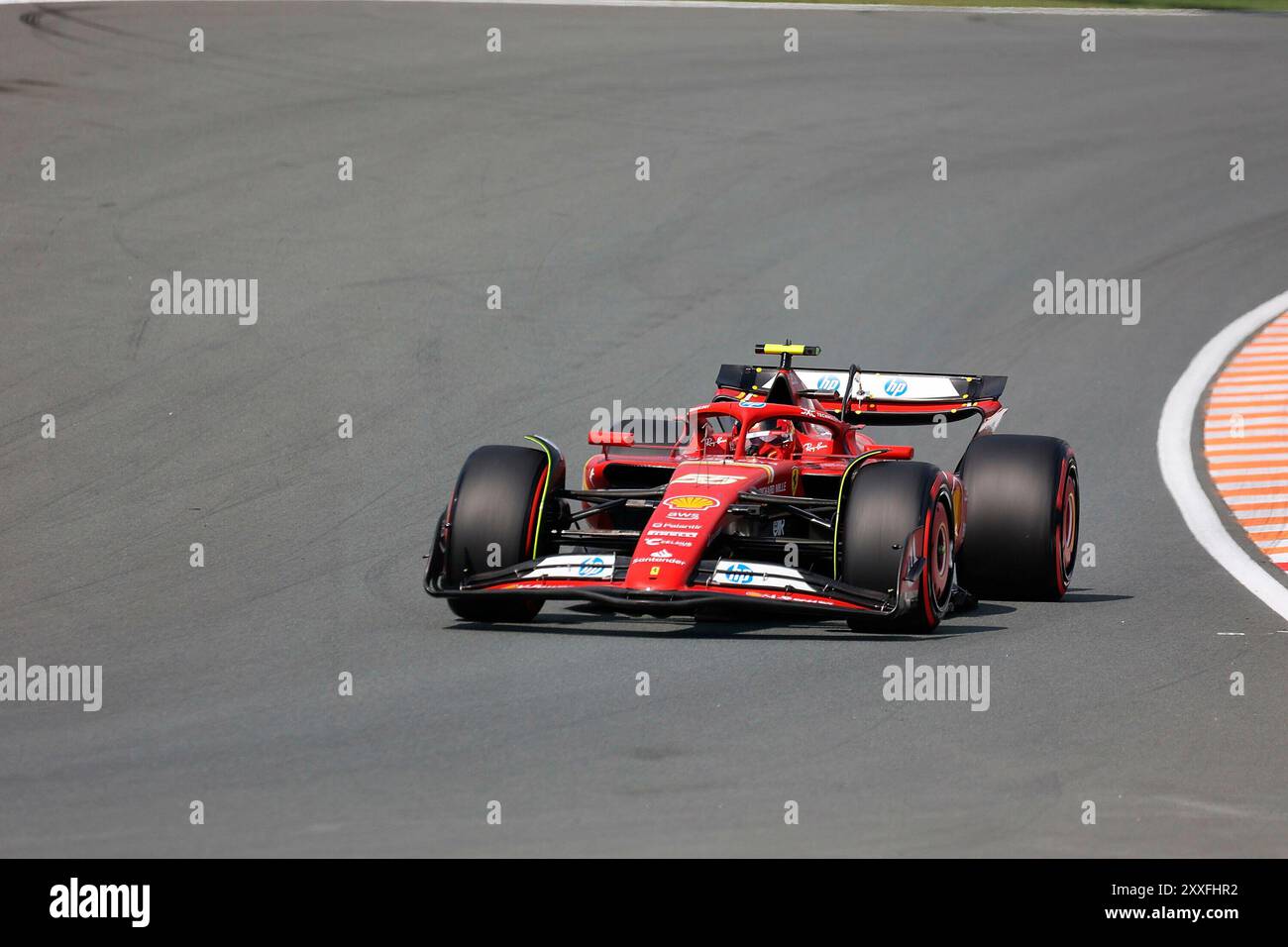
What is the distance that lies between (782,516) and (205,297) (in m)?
9.12

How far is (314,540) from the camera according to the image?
12000 mm

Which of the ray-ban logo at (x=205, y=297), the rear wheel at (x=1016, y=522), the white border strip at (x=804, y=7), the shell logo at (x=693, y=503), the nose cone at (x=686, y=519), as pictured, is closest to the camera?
the nose cone at (x=686, y=519)

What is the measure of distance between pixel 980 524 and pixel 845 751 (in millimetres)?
3789

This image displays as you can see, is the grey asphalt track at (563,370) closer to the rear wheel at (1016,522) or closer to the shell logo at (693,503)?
the rear wheel at (1016,522)

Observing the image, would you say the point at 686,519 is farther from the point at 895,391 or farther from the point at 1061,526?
the point at 895,391

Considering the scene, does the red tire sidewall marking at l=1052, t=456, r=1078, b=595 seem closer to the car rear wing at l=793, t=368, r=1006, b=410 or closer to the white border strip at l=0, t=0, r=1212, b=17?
the car rear wing at l=793, t=368, r=1006, b=410

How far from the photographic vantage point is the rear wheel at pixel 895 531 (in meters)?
9.05

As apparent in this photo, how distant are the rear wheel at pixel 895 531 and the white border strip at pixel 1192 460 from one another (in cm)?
212

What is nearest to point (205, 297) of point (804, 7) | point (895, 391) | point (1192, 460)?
point (895, 391)

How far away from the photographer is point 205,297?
17594mm

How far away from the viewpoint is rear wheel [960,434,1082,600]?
34.4ft
